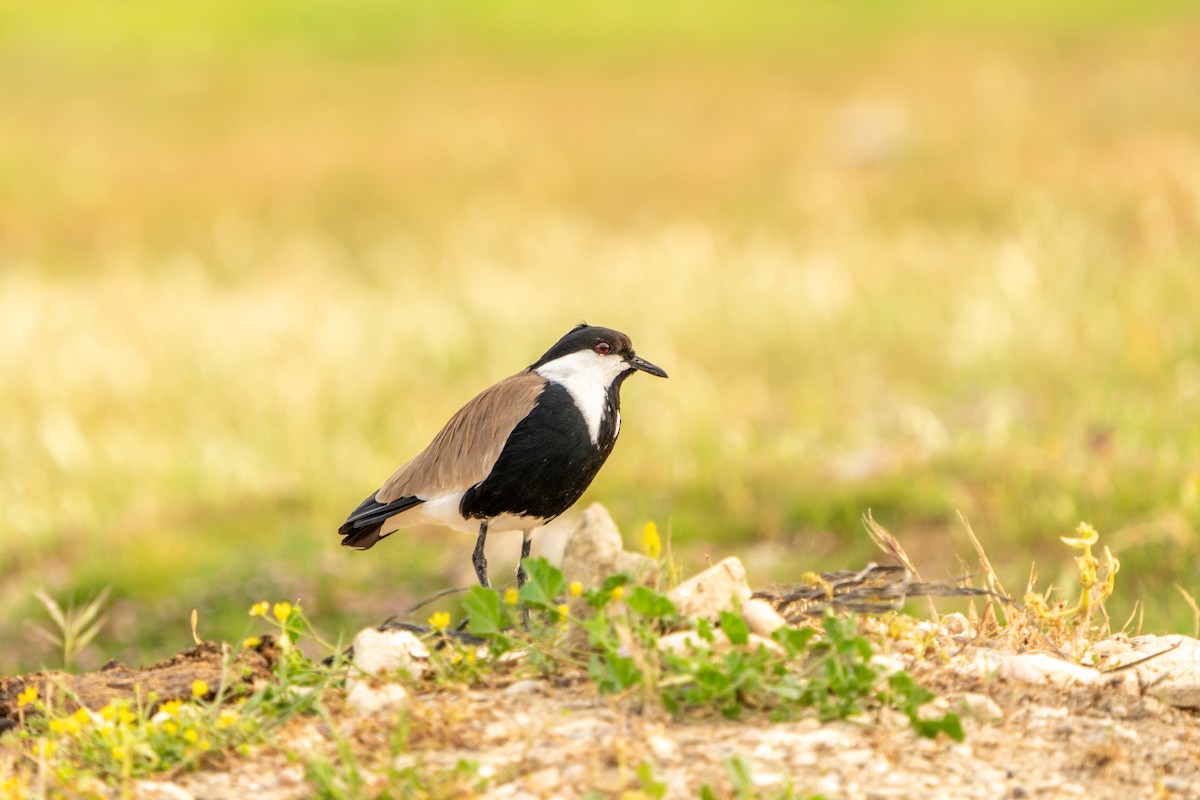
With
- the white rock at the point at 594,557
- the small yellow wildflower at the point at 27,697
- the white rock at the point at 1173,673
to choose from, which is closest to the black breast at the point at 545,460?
the white rock at the point at 594,557

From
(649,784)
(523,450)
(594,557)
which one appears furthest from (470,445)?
(649,784)

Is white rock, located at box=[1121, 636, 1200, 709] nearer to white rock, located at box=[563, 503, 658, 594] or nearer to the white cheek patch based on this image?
white rock, located at box=[563, 503, 658, 594]

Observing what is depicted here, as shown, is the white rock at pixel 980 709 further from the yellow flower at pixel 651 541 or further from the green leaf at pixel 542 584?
the green leaf at pixel 542 584

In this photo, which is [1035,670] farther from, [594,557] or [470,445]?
[470,445]

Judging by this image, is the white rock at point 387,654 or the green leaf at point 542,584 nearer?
the green leaf at point 542,584

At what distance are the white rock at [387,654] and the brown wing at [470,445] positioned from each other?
2.69 ft

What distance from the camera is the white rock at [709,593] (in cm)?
374

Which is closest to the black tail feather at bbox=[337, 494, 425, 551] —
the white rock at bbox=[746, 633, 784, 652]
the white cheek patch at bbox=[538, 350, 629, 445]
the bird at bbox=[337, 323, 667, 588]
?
the bird at bbox=[337, 323, 667, 588]

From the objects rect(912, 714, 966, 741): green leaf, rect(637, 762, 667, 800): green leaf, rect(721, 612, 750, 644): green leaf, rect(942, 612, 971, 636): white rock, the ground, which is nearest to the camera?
rect(637, 762, 667, 800): green leaf

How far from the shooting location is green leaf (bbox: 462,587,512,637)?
3.74 meters

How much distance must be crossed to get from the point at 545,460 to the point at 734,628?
45.5 inches

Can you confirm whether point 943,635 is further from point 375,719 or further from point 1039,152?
point 1039,152

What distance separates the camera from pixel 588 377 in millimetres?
4668

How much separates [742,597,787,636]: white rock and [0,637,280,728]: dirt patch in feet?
4.16
